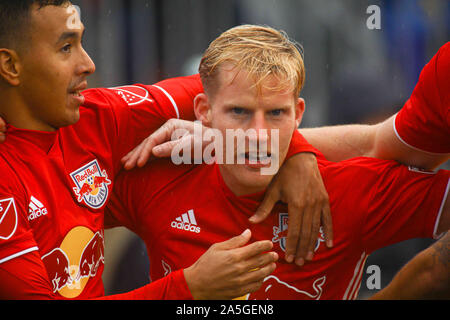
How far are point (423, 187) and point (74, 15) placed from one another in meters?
1.40

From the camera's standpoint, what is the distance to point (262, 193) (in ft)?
7.02

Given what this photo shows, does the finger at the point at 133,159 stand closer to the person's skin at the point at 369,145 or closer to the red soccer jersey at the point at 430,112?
the person's skin at the point at 369,145

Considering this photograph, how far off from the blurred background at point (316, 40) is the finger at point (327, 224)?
7.29 ft

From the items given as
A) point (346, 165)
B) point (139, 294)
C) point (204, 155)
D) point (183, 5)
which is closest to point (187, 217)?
point (204, 155)

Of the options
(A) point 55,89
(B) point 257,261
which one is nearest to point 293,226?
(B) point 257,261

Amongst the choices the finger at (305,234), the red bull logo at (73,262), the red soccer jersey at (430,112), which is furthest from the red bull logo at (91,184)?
the red soccer jersey at (430,112)

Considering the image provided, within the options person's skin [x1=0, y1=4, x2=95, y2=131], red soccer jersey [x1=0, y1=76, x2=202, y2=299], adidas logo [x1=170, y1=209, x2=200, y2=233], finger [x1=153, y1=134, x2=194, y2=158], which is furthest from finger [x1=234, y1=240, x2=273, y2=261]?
person's skin [x1=0, y1=4, x2=95, y2=131]

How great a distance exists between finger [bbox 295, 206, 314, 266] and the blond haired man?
0.20ft

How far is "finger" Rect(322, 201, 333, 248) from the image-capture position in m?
2.08

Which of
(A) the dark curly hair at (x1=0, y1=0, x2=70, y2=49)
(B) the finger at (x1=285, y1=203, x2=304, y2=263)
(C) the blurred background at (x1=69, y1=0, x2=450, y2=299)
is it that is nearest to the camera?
(A) the dark curly hair at (x1=0, y1=0, x2=70, y2=49)

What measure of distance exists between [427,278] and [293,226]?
0.53 metres

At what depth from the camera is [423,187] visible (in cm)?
207

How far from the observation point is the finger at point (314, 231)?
2.07 m

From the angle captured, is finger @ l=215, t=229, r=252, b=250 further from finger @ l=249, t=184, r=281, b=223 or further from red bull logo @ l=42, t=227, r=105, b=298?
red bull logo @ l=42, t=227, r=105, b=298
